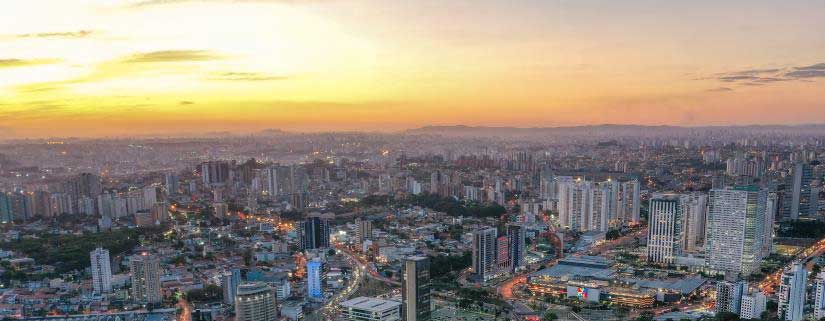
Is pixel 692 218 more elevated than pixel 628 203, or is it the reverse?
pixel 692 218

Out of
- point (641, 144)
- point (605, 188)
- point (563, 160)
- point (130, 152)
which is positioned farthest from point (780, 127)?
point (130, 152)

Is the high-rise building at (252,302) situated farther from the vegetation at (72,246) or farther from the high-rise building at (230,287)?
the vegetation at (72,246)

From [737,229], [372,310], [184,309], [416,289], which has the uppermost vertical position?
[416,289]

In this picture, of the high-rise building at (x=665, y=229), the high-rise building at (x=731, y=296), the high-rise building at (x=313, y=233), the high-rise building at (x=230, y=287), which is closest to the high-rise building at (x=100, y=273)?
the high-rise building at (x=230, y=287)

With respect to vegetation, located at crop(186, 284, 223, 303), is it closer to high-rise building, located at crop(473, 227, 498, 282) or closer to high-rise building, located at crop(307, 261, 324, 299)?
high-rise building, located at crop(307, 261, 324, 299)

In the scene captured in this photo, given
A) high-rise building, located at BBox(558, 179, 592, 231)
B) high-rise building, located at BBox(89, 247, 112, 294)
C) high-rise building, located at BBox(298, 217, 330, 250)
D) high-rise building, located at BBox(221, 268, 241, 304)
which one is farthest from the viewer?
high-rise building, located at BBox(558, 179, 592, 231)

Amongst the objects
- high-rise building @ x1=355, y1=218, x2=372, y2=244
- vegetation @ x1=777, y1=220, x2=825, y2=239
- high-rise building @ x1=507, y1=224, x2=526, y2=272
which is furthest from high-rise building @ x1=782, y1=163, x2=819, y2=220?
high-rise building @ x1=355, y1=218, x2=372, y2=244

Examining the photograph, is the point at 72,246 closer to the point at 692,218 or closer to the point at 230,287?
the point at 230,287

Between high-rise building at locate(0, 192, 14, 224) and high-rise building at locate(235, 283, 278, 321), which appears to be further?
high-rise building at locate(0, 192, 14, 224)

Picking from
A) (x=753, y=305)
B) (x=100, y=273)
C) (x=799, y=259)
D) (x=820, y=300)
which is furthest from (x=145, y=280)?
(x=799, y=259)
